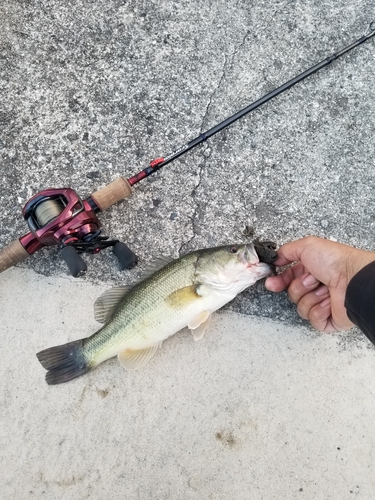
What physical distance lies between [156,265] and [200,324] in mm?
454

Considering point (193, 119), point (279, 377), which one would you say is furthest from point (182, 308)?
point (193, 119)

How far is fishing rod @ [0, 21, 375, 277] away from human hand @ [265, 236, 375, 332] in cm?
92

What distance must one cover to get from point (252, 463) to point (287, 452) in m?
0.23

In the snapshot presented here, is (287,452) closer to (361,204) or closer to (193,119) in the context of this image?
(361,204)

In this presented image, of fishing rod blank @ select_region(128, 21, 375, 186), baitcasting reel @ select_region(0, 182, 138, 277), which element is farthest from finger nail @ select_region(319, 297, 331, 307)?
fishing rod blank @ select_region(128, 21, 375, 186)

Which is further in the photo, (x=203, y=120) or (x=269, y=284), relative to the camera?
(x=203, y=120)

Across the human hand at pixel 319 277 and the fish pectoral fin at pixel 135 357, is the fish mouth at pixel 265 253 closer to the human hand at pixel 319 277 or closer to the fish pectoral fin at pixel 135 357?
the human hand at pixel 319 277

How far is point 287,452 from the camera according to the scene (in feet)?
9.61

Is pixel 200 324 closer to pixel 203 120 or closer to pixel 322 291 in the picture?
pixel 322 291

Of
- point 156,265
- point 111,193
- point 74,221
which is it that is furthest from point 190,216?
point 74,221

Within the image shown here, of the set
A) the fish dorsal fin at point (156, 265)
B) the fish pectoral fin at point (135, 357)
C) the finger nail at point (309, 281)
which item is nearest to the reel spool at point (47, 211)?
the fish dorsal fin at point (156, 265)

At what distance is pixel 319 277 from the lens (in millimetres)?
2830

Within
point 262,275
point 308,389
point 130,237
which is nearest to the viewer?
point 262,275

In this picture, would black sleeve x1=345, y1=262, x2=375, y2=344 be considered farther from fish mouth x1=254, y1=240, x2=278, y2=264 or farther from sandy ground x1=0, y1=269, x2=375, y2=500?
sandy ground x1=0, y1=269, x2=375, y2=500
